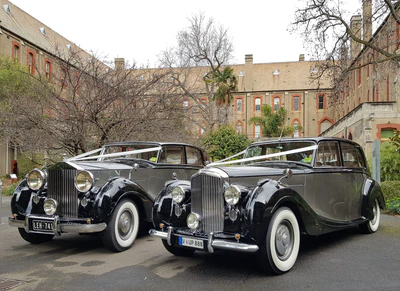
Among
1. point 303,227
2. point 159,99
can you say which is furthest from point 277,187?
point 159,99

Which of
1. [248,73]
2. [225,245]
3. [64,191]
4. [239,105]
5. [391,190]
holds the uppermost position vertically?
[248,73]

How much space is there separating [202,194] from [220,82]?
3378 centimetres

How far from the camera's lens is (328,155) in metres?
6.70

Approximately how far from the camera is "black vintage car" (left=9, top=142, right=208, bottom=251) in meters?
6.07

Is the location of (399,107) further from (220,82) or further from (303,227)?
(303,227)

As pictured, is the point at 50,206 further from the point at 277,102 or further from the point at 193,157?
the point at 277,102

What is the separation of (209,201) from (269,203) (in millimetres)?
838

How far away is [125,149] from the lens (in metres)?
8.58

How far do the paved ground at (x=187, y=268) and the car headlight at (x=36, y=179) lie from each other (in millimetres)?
1081

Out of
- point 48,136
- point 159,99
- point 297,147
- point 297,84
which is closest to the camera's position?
point 297,147

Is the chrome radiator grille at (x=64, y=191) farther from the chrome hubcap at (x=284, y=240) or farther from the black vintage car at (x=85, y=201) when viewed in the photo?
the chrome hubcap at (x=284, y=240)

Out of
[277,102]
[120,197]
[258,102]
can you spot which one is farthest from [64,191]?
[277,102]

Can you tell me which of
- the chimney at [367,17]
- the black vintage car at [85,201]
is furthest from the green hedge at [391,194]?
the chimney at [367,17]

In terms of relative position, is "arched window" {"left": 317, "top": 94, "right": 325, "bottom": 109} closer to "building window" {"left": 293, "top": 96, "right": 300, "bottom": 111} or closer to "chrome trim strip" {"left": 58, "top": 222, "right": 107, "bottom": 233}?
"building window" {"left": 293, "top": 96, "right": 300, "bottom": 111}
